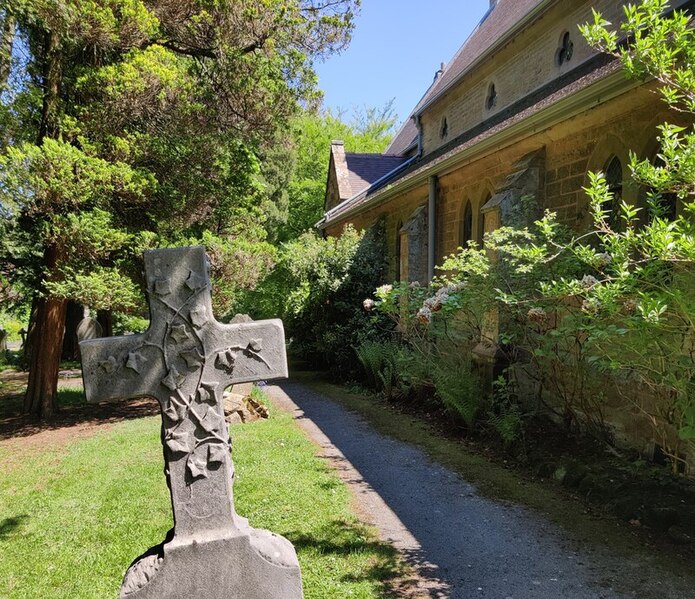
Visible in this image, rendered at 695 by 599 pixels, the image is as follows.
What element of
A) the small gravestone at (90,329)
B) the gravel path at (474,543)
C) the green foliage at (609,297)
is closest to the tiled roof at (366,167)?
the small gravestone at (90,329)

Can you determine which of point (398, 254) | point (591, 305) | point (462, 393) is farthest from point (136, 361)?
point (398, 254)

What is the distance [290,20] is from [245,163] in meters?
2.47

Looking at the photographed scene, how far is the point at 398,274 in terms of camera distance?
13.6 m

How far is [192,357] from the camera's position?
2736 mm

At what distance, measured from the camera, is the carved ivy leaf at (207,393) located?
274 centimetres

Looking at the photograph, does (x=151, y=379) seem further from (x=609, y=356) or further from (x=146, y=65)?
(x=146, y=65)

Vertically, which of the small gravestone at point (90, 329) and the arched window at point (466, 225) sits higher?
the arched window at point (466, 225)

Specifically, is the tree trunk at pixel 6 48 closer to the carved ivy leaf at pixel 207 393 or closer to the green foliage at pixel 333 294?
the green foliage at pixel 333 294

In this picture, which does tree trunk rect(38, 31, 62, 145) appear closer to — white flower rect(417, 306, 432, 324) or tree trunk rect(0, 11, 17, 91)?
tree trunk rect(0, 11, 17, 91)

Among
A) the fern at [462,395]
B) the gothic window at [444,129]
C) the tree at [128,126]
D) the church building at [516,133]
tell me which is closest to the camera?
the church building at [516,133]

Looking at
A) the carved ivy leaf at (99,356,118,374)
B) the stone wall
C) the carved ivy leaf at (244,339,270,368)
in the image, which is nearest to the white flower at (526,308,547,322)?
the carved ivy leaf at (244,339,270,368)

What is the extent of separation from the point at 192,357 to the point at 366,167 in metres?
19.7

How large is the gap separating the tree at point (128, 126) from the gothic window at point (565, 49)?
13.3 feet

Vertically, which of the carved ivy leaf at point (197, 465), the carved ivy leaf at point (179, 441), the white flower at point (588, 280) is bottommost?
the carved ivy leaf at point (197, 465)
